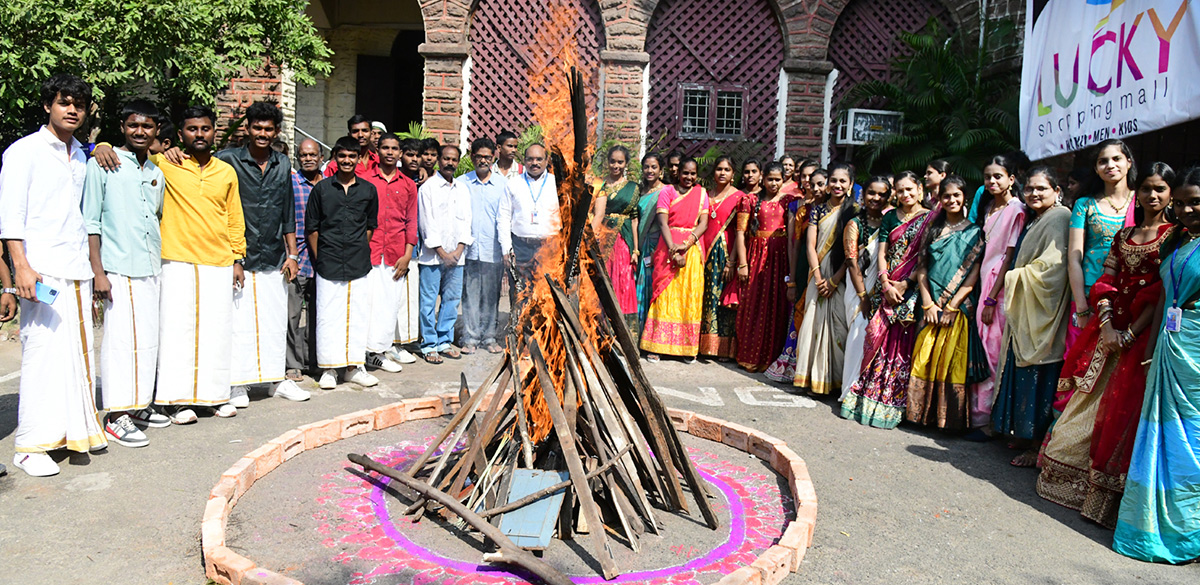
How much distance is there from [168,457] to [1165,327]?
17.9 feet

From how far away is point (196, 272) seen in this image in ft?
18.4

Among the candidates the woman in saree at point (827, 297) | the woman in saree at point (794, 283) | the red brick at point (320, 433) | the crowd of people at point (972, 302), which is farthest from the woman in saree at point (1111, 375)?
the red brick at point (320, 433)

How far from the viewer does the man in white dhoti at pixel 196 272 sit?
5465mm

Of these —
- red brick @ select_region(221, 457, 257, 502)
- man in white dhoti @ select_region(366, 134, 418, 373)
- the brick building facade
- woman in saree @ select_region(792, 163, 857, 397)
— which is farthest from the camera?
the brick building facade

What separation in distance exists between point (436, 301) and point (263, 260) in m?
2.07

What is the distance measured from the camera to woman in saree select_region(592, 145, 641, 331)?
837cm

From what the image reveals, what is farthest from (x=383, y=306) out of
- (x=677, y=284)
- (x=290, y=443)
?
(x=677, y=284)

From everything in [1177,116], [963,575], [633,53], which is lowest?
[963,575]

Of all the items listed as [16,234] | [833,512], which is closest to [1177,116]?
[833,512]

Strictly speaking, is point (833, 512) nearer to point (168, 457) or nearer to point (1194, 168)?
point (1194, 168)

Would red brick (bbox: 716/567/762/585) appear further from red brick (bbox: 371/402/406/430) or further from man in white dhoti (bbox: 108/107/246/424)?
man in white dhoti (bbox: 108/107/246/424)

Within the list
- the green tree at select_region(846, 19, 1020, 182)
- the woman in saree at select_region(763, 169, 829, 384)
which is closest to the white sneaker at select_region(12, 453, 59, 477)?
the woman in saree at select_region(763, 169, 829, 384)

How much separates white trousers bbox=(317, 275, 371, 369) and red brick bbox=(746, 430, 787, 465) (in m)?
3.36

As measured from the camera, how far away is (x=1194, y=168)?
159 inches
